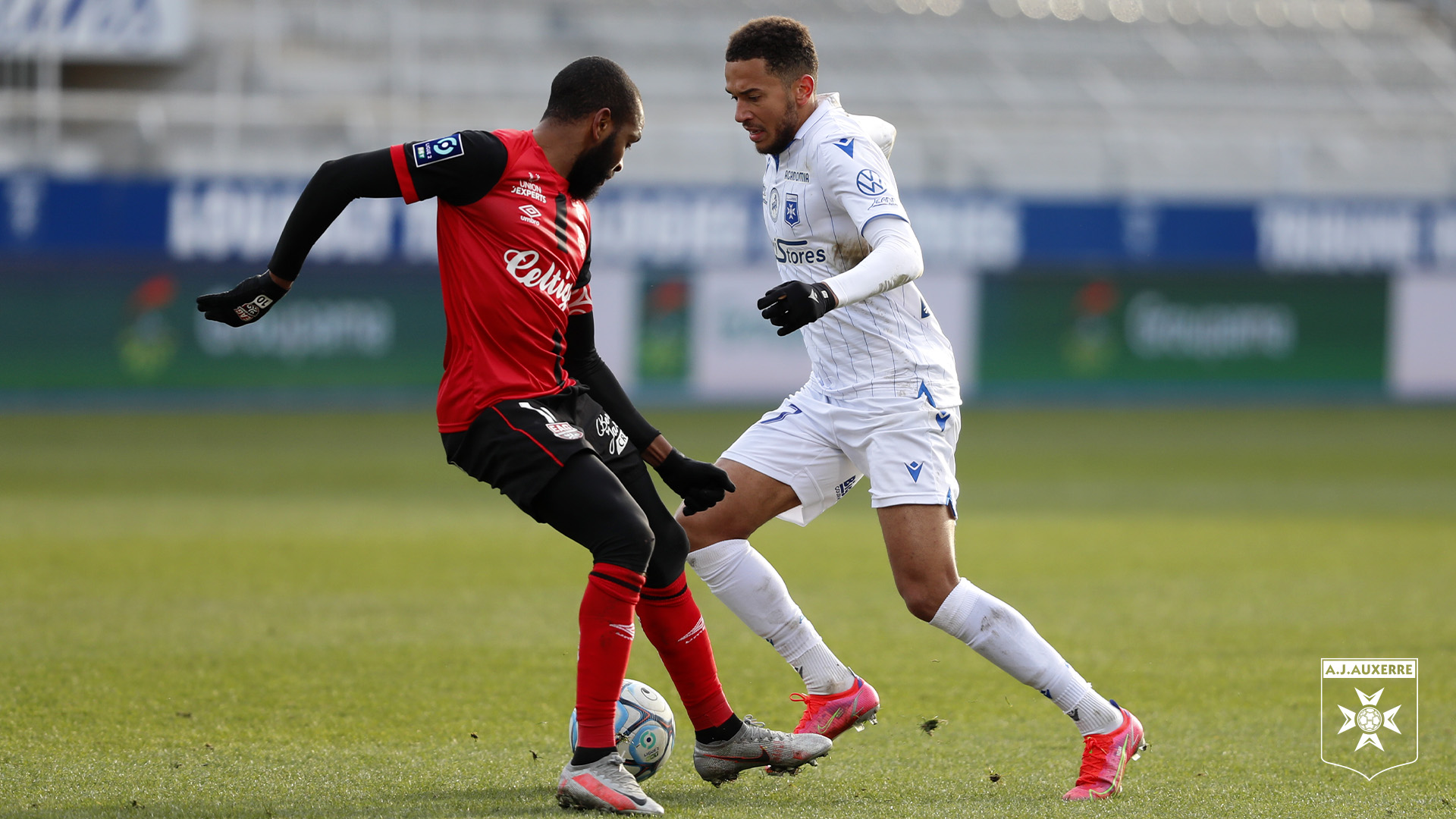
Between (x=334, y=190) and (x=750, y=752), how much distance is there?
184cm

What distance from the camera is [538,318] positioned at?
3855 millimetres

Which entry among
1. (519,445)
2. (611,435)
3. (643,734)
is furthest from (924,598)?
(519,445)

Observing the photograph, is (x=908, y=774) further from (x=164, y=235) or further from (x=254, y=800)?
(x=164, y=235)

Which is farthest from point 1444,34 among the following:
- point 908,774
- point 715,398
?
point 908,774

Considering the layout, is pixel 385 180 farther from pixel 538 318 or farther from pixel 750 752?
pixel 750 752

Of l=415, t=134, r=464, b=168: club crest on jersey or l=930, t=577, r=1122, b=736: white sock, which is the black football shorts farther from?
l=930, t=577, r=1122, b=736: white sock

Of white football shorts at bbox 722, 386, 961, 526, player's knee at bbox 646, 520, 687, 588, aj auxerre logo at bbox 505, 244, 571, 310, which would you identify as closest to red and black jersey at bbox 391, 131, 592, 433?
aj auxerre logo at bbox 505, 244, 571, 310

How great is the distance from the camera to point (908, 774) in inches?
166

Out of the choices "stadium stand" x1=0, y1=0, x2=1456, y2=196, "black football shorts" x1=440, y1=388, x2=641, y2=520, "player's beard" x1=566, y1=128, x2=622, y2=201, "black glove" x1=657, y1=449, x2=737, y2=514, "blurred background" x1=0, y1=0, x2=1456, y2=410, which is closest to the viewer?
"black football shorts" x1=440, y1=388, x2=641, y2=520

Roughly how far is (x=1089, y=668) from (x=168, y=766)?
3440 millimetres

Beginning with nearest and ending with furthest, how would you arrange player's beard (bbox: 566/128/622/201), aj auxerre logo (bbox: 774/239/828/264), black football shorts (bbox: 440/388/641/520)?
black football shorts (bbox: 440/388/641/520), player's beard (bbox: 566/128/622/201), aj auxerre logo (bbox: 774/239/828/264)

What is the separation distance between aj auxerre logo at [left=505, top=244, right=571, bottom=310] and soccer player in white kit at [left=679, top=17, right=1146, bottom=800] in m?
0.70

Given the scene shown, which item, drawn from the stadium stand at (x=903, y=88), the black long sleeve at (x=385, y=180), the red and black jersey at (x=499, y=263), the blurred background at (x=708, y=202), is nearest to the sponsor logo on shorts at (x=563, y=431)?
the red and black jersey at (x=499, y=263)

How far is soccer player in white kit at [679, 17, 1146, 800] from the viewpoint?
13.4ft
